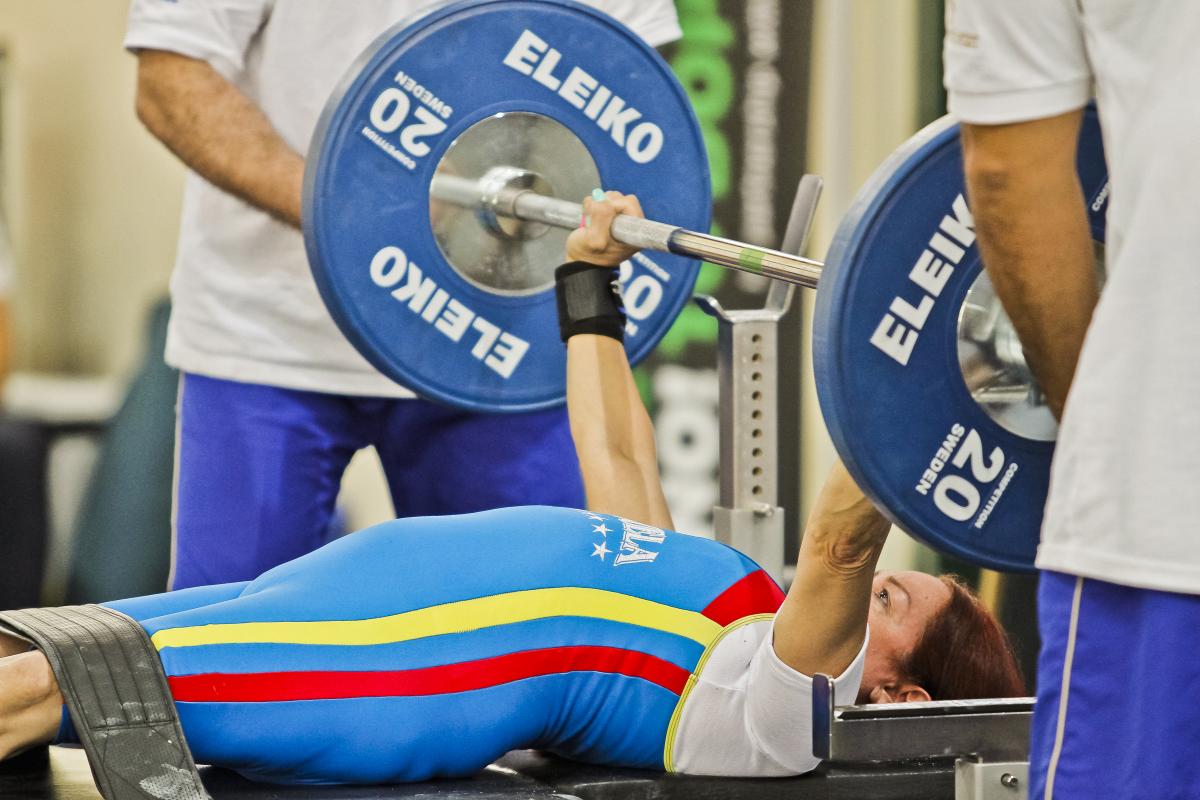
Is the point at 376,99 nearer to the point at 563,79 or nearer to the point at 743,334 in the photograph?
the point at 563,79

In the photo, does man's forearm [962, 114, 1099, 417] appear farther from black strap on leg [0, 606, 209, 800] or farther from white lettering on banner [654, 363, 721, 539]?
white lettering on banner [654, 363, 721, 539]

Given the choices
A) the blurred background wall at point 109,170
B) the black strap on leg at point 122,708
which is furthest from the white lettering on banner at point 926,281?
the blurred background wall at point 109,170

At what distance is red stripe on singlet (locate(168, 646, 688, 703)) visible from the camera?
1797 mm

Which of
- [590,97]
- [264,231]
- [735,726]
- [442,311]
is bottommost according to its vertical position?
[735,726]

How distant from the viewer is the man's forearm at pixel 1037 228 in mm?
1162

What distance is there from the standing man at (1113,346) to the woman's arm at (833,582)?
0.49 m

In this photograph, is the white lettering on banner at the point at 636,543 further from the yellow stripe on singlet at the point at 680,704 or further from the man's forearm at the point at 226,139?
the man's forearm at the point at 226,139

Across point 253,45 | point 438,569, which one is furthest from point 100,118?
point 438,569

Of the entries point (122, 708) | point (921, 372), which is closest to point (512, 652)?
point (122, 708)

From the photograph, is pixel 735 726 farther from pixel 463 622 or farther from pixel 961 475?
pixel 961 475

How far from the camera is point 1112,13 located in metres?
1.11

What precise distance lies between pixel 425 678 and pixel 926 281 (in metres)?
0.75

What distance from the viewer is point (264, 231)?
2389 mm

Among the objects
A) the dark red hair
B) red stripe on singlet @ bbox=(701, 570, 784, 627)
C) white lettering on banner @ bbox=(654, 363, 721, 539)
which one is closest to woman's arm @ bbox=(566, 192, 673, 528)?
red stripe on singlet @ bbox=(701, 570, 784, 627)
